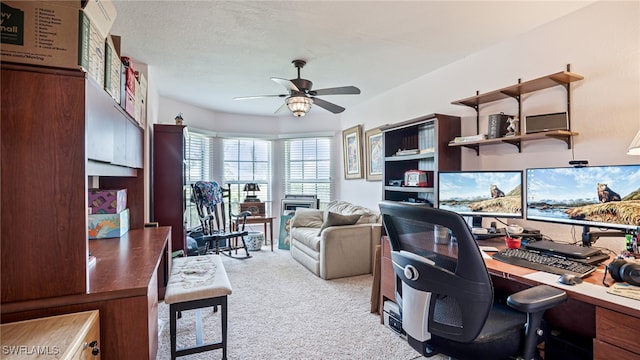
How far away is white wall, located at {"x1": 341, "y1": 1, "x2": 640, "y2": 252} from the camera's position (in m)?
1.90

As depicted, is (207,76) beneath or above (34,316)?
above

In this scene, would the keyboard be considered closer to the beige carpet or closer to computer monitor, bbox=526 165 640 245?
computer monitor, bbox=526 165 640 245

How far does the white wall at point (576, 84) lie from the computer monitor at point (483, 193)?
0.43m

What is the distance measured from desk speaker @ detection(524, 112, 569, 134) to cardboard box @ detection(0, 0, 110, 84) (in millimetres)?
2635

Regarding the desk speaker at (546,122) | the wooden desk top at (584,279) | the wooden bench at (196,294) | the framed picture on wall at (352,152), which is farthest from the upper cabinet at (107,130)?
the framed picture on wall at (352,152)

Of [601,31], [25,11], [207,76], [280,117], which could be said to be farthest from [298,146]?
[25,11]

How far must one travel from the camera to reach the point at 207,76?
3.62 m

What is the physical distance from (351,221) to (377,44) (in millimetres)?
2011

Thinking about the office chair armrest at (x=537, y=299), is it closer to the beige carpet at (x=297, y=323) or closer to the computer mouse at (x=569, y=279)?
the computer mouse at (x=569, y=279)

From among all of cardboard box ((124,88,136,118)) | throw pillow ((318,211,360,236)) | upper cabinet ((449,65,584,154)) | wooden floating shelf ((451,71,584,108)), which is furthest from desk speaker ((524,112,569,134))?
cardboard box ((124,88,136,118))

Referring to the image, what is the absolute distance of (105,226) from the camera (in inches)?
87.4

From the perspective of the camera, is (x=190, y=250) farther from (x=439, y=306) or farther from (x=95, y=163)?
(x=439, y=306)

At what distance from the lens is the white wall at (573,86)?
6.24 ft

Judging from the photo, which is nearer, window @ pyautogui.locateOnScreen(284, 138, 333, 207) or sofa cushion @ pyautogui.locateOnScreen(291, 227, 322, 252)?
sofa cushion @ pyautogui.locateOnScreen(291, 227, 322, 252)
